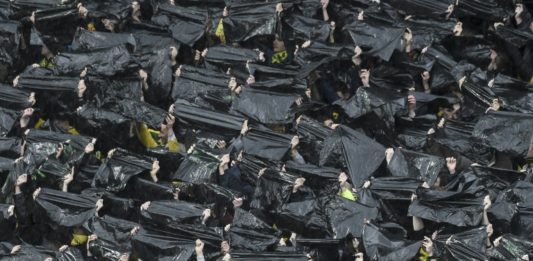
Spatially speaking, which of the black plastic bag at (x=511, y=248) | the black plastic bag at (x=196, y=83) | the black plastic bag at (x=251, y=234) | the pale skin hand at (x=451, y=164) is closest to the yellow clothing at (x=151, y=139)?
the black plastic bag at (x=196, y=83)

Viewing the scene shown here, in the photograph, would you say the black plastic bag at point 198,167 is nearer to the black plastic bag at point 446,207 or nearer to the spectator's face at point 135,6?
the black plastic bag at point 446,207

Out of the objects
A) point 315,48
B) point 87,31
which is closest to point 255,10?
point 315,48

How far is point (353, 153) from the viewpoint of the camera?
1006 cm

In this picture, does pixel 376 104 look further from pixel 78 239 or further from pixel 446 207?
pixel 78 239

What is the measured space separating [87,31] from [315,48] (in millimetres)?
2324

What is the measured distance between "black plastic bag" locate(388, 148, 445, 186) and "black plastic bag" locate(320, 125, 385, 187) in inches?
5.2

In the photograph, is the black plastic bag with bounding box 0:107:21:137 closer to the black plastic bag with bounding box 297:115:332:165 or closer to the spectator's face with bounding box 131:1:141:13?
the spectator's face with bounding box 131:1:141:13

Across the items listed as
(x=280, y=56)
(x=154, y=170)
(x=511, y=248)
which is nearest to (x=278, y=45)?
(x=280, y=56)

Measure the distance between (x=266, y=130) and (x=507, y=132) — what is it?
6.91ft

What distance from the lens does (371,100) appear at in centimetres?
1049

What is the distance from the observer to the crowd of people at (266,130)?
374 inches

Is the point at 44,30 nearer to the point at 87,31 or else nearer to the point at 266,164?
the point at 87,31

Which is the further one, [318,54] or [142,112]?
[318,54]

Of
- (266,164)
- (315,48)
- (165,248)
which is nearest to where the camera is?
(165,248)
